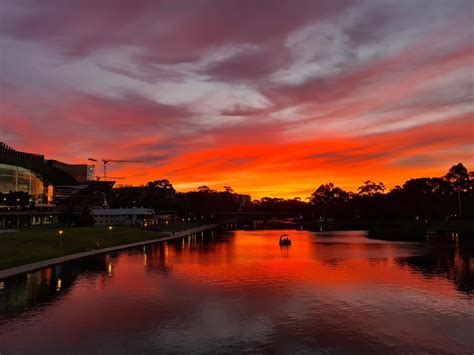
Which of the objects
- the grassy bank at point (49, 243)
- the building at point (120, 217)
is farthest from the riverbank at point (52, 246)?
the building at point (120, 217)

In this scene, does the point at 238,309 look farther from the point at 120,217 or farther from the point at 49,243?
the point at 120,217

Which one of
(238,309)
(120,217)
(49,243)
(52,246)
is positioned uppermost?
(120,217)

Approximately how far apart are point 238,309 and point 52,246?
164ft

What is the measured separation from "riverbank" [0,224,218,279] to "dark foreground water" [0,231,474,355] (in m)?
3.67

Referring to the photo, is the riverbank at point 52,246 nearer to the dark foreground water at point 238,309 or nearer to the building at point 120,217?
the dark foreground water at point 238,309

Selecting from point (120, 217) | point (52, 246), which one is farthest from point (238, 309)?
point (120, 217)

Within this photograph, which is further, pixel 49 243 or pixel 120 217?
pixel 120 217

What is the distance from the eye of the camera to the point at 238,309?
1367 inches

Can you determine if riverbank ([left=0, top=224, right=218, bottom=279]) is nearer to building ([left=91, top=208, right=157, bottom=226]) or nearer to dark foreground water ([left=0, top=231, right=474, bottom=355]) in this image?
dark foreground water ([left=0, top=231, right=474, bottom=355])

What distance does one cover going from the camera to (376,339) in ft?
86.7

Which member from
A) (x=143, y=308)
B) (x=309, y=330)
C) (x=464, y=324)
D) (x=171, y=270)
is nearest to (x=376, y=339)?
(x=309, y=330)

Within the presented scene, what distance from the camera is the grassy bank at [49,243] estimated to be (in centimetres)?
5890

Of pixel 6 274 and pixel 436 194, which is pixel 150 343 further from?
pixel 436 194

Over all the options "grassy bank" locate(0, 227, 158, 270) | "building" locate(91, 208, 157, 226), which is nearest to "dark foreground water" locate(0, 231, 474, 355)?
"grassy bank" locate(0, 227, 158, 270)
